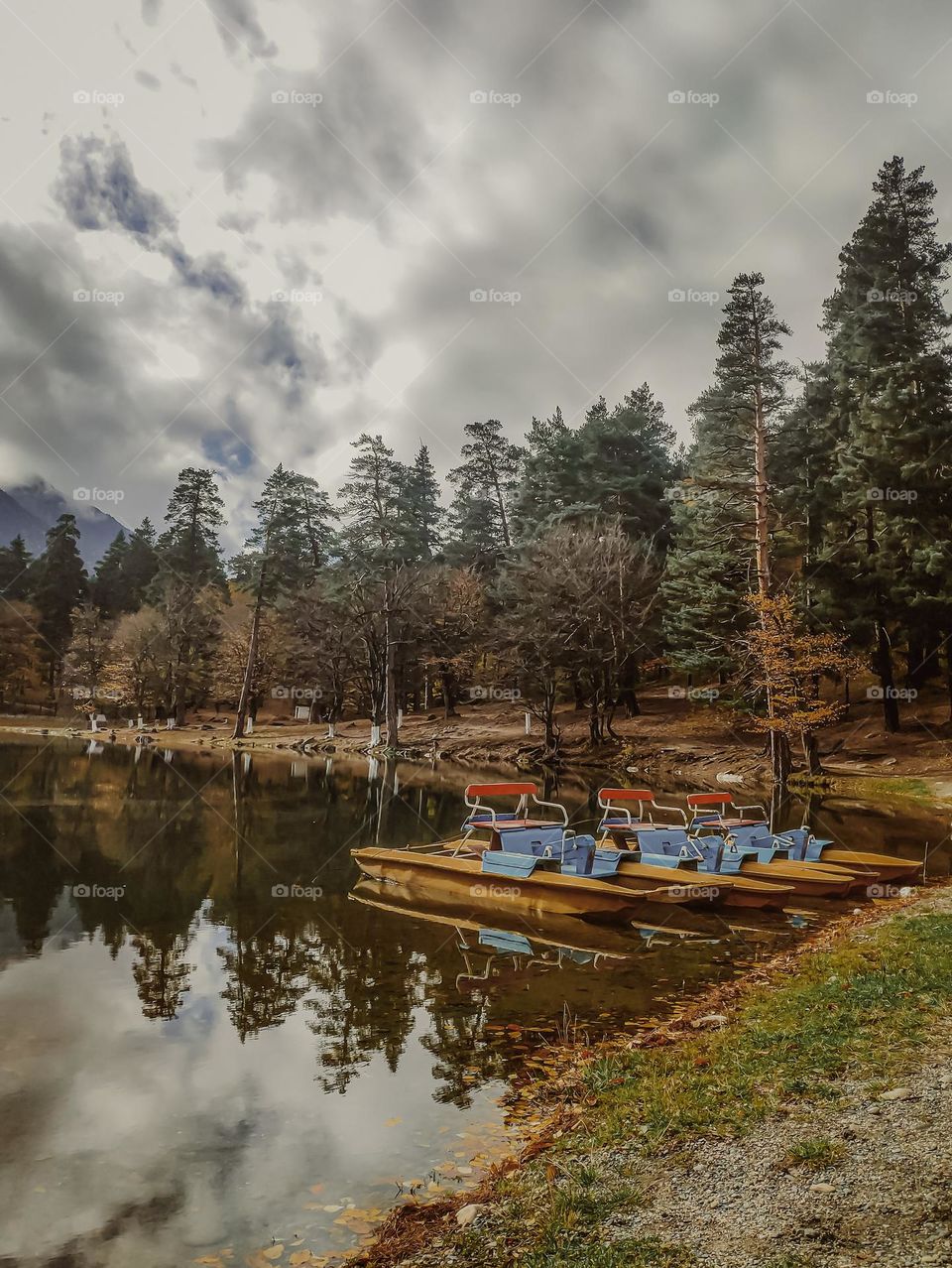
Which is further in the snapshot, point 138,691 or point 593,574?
point 138,691

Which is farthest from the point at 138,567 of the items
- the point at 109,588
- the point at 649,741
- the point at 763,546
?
the point at 763,546

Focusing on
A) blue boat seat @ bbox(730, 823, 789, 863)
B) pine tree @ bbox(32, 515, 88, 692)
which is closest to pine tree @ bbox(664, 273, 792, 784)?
blue boat seat @ bbox(730, 823, 789, 863)

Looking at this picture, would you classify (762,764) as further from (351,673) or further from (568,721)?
(351,673)

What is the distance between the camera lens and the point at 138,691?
2431 inches

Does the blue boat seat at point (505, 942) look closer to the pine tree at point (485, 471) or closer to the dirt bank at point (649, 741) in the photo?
the dirt bank at point (649, 741)

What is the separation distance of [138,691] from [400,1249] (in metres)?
62.9

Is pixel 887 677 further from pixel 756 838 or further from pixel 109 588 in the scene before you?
pixel 109 588

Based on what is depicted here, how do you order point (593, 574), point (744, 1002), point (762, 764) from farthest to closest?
1. point (593, 574)
2. point (762, 764)
3. point (744, 1002)

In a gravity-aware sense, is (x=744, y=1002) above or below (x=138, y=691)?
below

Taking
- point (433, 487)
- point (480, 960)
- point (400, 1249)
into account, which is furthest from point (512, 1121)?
point (433, 487)

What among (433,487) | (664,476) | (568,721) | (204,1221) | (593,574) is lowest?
(204,1221)

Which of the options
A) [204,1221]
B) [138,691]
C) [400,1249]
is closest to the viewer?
[400,1249]

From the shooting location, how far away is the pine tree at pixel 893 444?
31.9 metres

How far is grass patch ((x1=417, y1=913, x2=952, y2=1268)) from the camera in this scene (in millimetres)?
4109
